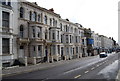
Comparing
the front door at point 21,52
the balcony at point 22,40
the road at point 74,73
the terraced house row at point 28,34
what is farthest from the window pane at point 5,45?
the road at point 74,73

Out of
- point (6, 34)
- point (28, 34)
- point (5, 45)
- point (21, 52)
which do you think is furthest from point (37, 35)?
point (5, 45)

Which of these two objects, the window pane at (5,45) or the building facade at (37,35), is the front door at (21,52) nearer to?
the building facade at (37,35)

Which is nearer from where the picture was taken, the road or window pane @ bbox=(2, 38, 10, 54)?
the road

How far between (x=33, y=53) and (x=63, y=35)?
17.1 metres

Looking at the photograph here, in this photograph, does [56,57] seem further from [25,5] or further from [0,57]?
[0,57]

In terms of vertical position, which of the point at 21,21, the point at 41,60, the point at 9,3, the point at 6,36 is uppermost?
the point at 9,3

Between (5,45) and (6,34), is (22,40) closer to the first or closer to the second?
(5,45)

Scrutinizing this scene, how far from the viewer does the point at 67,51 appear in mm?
48656

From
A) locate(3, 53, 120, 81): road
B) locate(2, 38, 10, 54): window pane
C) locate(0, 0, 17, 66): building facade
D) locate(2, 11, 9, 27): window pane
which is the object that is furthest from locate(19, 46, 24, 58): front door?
locate(3, 53, 120, 81): road

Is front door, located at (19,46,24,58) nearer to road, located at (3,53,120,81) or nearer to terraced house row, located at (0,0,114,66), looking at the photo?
terraced house row, located at (0,0,114,66)

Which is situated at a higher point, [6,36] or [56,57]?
[6,36]

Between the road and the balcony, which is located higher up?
the balcony

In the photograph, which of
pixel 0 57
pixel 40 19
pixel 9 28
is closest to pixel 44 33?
pixel 40 19

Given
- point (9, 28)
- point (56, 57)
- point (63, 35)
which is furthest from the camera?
point (63, 35)
